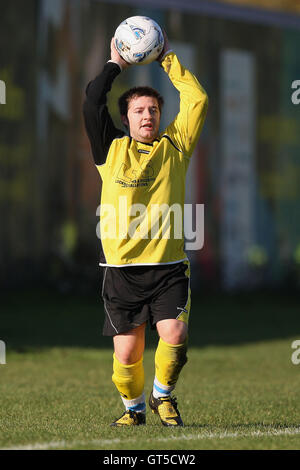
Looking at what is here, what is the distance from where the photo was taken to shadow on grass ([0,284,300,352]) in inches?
600

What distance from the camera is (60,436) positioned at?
21.6ft

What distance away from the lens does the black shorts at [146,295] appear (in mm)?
7152

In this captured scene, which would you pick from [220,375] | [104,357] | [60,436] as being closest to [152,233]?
[60,436]

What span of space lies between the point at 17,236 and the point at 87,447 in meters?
14.7

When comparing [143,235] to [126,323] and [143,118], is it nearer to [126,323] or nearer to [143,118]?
[126,323]

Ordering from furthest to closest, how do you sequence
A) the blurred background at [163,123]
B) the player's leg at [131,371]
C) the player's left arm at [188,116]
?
1. the blurred background at [163,123]
2. the player's left arm at [188,116]
3. the player's leg at [131,371]

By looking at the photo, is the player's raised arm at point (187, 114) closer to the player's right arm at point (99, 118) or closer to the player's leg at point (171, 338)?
the player's right arm at point (99, 118)

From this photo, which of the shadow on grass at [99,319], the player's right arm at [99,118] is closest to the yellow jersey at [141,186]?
the player's right arm at [99,118]

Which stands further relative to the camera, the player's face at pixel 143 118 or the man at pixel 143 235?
the player's face at pixel 143 118

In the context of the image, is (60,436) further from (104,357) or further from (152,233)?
(104,357)

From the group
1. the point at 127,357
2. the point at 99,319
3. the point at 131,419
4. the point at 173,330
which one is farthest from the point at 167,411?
the point at 99,319

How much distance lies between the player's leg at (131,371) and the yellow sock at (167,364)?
0.44 feet

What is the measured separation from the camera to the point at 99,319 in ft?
58.9

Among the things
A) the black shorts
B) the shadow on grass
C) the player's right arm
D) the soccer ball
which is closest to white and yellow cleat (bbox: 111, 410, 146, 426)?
the black shorts
